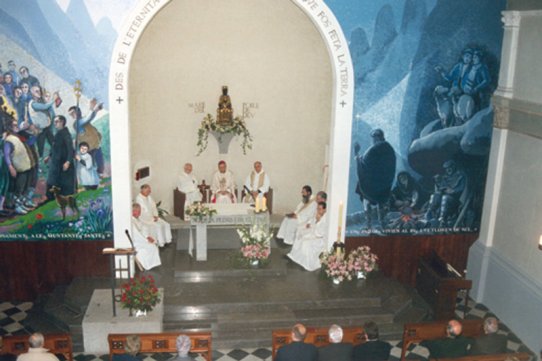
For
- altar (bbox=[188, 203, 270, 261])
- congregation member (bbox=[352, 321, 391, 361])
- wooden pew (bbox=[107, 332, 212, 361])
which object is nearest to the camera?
congregation member (bbox=[352, 321, 391, 361])

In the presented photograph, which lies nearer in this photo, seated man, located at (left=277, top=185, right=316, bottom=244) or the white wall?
seated man, located at (left=277, top=185, right=316, bottom=244)

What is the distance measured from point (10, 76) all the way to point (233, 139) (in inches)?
243

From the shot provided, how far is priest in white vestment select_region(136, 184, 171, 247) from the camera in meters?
13.7

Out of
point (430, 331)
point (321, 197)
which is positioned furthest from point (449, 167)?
point (430, 331)

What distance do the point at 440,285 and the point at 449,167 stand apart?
259 centimetres

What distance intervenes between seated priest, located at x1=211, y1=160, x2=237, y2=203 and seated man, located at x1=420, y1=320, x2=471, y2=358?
24.2 feet

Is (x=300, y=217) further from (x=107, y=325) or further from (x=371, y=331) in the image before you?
(x=371, y=331)

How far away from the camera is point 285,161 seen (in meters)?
16.4

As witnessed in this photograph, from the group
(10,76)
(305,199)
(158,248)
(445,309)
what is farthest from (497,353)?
(10,76)

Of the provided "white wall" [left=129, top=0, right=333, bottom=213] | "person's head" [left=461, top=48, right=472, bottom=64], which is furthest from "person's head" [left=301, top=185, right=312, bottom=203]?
"person's head" [left=461, top=48, right=472, bottom=64]

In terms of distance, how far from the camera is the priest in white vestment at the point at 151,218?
1367 cm

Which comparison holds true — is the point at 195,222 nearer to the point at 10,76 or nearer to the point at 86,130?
the point at 86,130

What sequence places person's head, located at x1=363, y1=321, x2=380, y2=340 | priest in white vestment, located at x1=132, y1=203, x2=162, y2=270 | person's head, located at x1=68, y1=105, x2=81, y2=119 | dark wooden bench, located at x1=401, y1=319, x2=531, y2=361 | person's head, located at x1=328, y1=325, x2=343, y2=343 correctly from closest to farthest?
1. person's head, located at x1=363, y1=321, x2=380, y2=340
2. person's head, located at x1=328, y1=325, x2=343, y2=343
3. dark wooden bench, located at x1=401, y1=319, x2=531, y2=361
4. person's head, located at x1=68, y1=105, x2=81, y2=119
5. priest in white vestment, located at x1=132, y1=203, x2=162, y2=270

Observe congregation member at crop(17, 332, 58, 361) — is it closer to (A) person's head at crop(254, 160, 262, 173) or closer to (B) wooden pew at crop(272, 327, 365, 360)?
(B) wooden pew at crop(272, 327, 365, 360)
